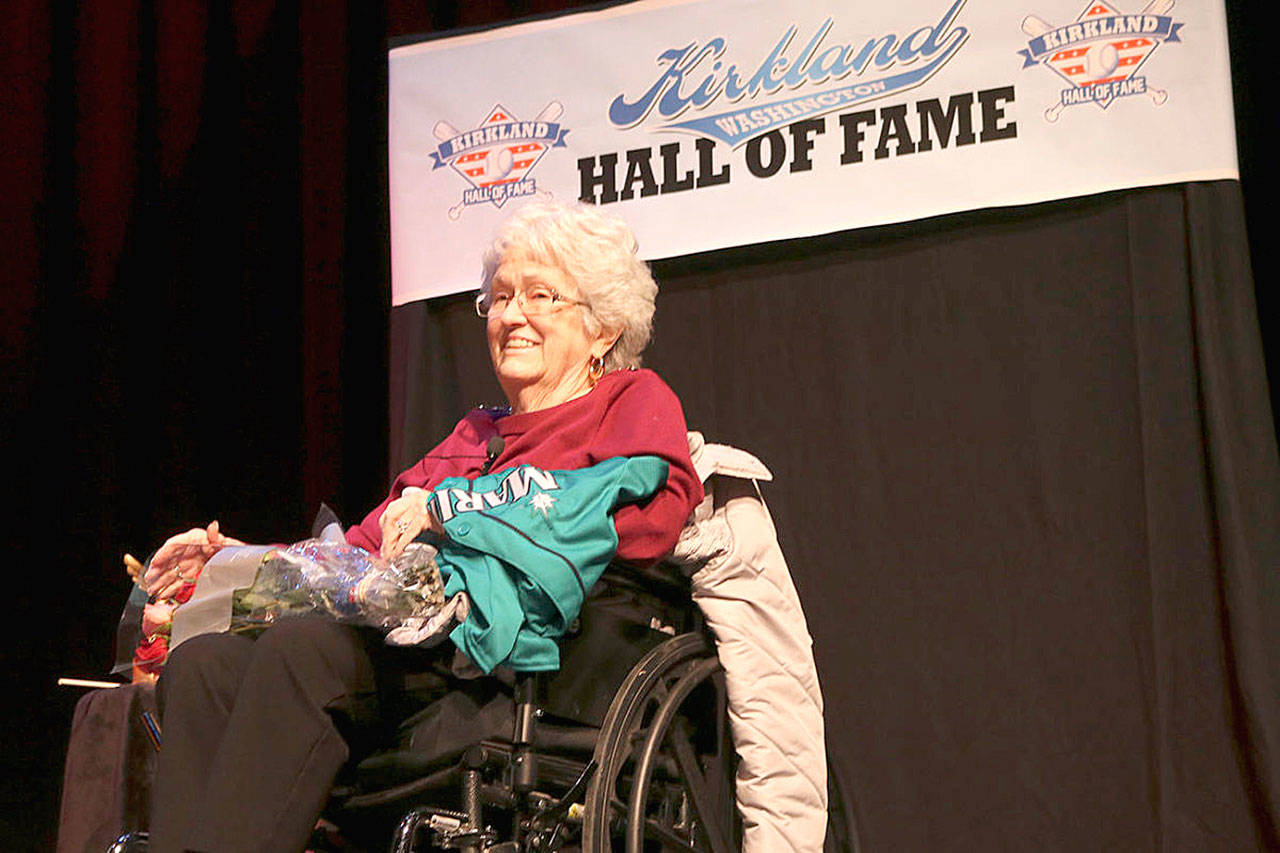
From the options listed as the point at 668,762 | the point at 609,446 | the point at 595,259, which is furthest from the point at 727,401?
the point at 668,762

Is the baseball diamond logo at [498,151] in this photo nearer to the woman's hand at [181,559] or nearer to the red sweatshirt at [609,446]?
the red sweatshirt at [609,446]

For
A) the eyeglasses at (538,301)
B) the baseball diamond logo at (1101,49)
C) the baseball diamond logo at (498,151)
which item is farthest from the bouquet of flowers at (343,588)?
the baseball diamond logo at (1101,49)

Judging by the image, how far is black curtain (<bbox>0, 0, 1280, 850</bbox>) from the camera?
254 centimetres

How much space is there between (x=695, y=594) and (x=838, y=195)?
3.57ft

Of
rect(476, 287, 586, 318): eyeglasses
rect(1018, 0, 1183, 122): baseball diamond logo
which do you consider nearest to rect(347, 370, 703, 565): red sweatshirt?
rect(476, 287, 586, 318): eyeglasses

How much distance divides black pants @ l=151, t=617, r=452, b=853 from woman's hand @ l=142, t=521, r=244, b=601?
0.82 ft

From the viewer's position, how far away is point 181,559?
201 cm

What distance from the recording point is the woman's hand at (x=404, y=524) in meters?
1.82

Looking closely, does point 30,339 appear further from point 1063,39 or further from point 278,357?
point 1063,39

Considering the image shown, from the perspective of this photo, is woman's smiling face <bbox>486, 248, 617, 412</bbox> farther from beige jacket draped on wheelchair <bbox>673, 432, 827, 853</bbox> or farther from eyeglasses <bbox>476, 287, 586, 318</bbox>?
beige jacket draped on wheelchair <bbox>673, 432, 827, 853</bbox>

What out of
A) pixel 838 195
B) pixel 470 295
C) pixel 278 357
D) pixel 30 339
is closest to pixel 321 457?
pixel 278 357

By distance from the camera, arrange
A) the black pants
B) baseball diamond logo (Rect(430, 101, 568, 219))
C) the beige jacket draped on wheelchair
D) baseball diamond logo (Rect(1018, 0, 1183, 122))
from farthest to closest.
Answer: baseball diamond logo (Rect(430, 101, 568, 219))
baseball diamond logo (Rect(1018, 0, 1183, 122))
the beige jacket draped on wheelchair
the black pants

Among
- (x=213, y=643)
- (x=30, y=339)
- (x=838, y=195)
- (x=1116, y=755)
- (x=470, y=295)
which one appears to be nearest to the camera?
(x=213, y=643)

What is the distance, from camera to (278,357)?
11.1ft
